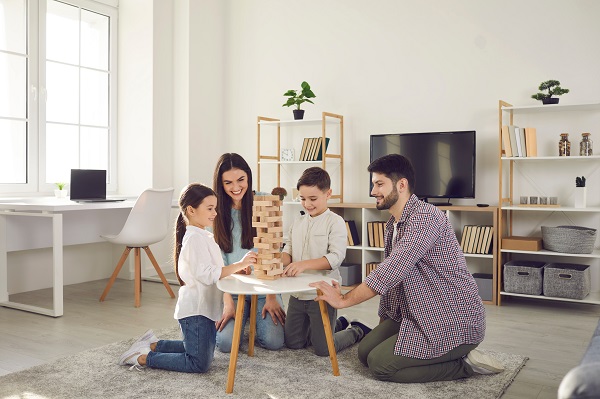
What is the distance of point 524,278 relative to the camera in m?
4.04

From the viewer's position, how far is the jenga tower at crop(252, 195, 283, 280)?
2.53m

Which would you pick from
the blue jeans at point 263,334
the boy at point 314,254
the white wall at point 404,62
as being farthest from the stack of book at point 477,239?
the blue jeans at point 263,334

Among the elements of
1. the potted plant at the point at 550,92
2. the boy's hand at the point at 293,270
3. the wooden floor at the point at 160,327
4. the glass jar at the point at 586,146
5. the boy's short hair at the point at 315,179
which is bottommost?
A: the wooden floor at the point at 160,327

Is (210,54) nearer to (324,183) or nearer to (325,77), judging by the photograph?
(325,77)

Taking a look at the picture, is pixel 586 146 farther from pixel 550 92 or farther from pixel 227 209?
pixel 227 209

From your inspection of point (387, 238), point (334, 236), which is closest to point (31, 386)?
point (334, 236)

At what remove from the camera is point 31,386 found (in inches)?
97.7

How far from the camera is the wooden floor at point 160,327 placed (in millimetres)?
2814

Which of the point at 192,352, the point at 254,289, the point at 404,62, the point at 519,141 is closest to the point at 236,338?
the point at 254,289

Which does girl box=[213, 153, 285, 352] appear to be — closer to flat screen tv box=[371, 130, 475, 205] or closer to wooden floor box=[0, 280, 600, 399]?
wooden floor box=[0, 280, 600, 399]

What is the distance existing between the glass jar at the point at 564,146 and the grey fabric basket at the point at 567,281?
77 cm

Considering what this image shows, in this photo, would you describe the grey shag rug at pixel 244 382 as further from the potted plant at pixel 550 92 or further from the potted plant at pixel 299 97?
the potted plant at pixel 299 97

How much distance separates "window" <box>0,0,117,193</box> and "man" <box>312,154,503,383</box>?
3.33 meters

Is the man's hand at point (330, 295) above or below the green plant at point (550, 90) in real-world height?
below
